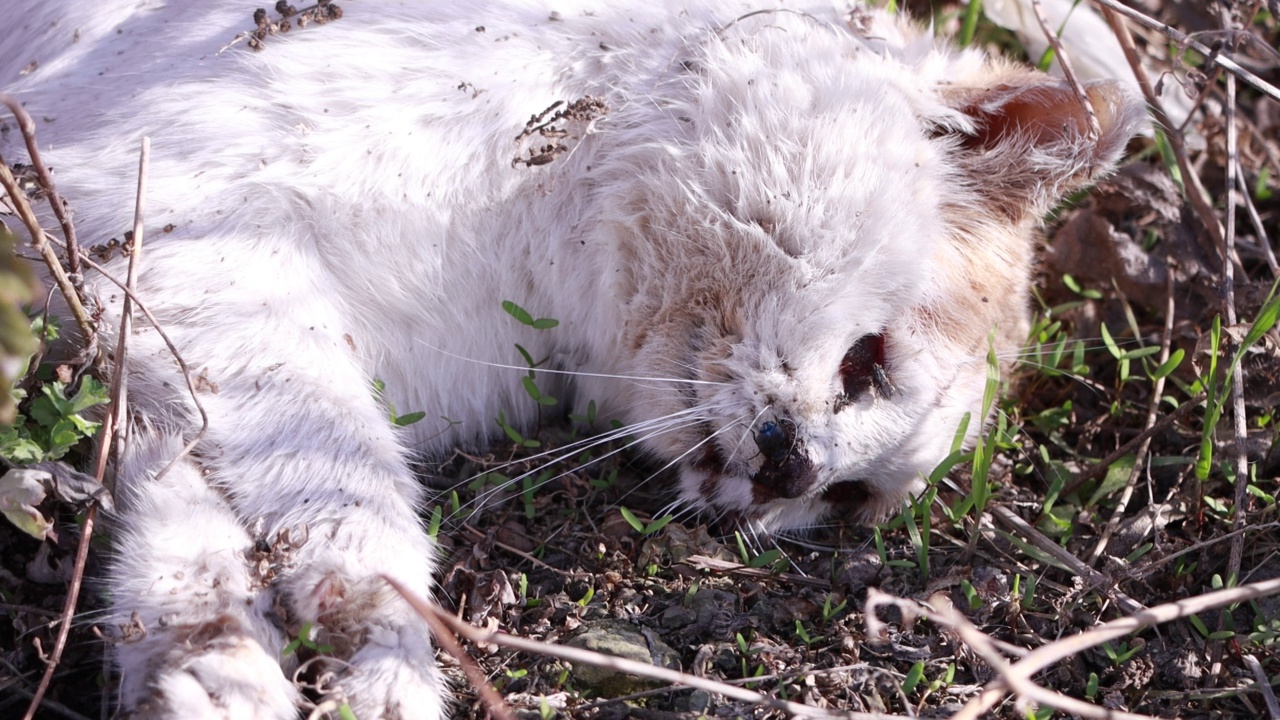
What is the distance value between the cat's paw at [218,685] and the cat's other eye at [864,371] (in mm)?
1409

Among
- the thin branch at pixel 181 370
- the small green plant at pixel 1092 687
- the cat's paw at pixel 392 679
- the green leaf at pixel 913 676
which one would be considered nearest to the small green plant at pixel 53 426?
the thin branch at pixel 181 370

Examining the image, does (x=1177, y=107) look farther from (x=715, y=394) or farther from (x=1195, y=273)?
(x=715, y=394)

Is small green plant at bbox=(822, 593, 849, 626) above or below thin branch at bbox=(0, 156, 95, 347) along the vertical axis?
below

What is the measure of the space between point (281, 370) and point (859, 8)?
1853 mm

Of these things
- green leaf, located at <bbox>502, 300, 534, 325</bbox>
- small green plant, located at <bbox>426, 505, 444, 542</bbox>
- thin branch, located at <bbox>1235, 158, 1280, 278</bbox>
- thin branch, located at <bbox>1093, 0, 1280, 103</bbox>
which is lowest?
small green plant, located at <bbox>426, 505, 444, 542</bbox>

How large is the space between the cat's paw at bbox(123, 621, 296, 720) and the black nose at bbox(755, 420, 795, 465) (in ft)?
3.77

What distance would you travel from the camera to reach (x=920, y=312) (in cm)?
257

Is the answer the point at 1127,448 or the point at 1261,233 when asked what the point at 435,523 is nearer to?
the point at 1127,448

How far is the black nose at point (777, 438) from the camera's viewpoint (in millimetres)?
2428

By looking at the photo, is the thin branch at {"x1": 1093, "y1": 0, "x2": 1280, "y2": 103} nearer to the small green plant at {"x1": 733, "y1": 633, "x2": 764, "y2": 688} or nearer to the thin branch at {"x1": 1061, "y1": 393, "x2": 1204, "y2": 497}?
the thin branch at {"x1": 1061, "y1": 393, "x2": 1204, "y2": 497}

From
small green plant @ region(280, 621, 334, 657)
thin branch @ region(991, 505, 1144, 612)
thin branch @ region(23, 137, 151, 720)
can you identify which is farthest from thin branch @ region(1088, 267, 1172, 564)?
thin branch @ region(23, 137, 151, 720)

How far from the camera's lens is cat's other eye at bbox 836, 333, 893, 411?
98.6 inches

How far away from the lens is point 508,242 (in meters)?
2.61

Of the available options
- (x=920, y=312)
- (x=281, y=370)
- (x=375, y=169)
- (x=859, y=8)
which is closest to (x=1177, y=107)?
(x=859, y=8)
